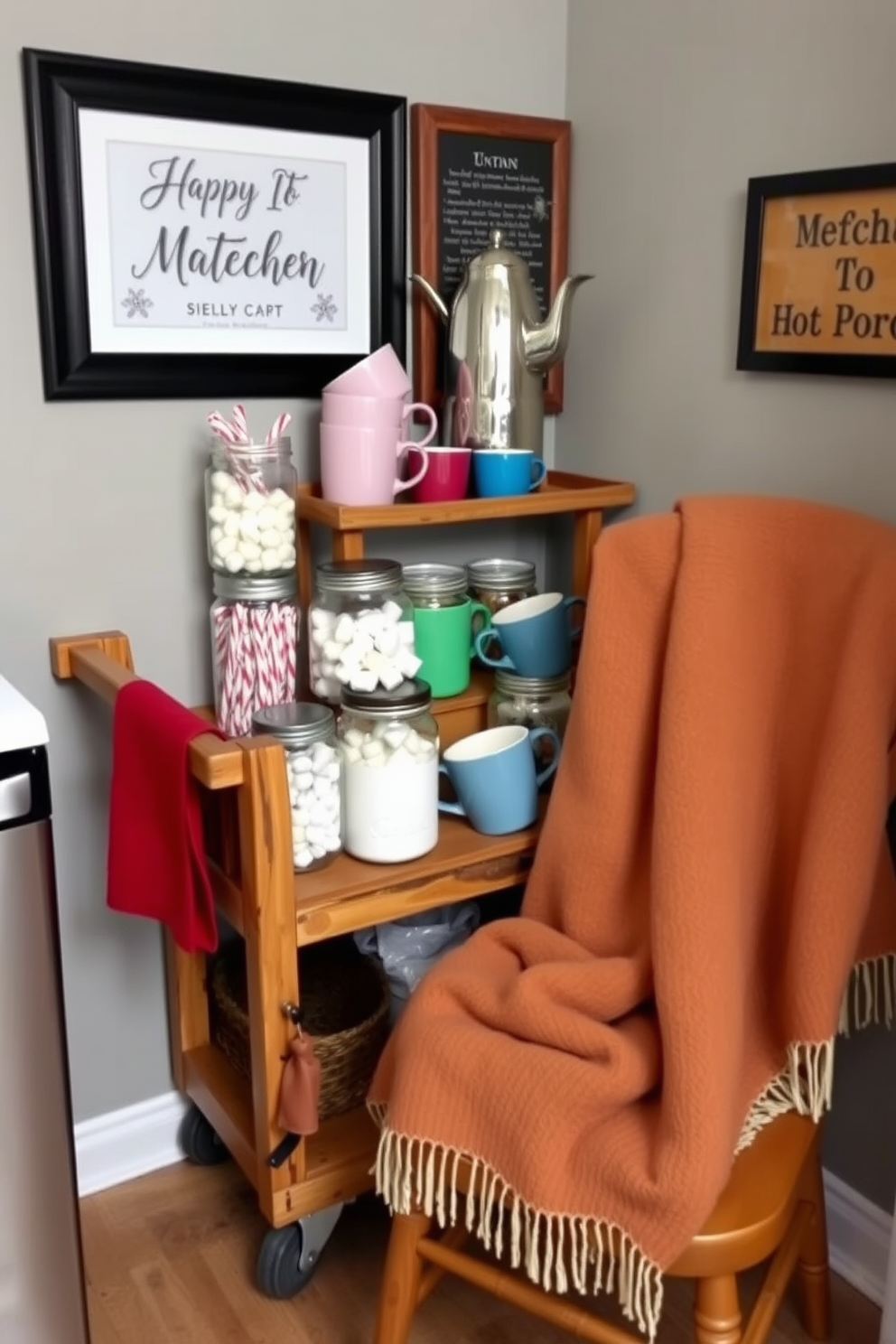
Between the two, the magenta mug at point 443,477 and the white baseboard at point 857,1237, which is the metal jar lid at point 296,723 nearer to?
the magenta mug at point 443,477

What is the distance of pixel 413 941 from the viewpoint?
1.68 metres

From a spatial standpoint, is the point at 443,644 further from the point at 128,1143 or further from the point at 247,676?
the point at 128,1143

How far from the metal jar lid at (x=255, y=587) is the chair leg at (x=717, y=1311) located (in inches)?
34.4

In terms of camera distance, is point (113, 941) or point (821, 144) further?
point (113, 941)

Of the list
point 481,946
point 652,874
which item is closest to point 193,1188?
point 481,946

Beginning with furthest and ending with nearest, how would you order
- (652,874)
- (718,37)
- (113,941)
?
(113,941) < (718,37) < (652,874)

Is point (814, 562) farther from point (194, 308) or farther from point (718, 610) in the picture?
point (194, 308)

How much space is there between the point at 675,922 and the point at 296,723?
1.54 ft

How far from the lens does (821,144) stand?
55.9 inches

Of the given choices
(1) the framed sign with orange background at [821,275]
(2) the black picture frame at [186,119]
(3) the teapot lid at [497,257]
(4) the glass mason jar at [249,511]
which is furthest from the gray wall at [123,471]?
(1) the framed sign with orange background at [821,275]

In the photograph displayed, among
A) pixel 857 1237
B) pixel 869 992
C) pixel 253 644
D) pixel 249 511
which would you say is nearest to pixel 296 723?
pixel 253 644

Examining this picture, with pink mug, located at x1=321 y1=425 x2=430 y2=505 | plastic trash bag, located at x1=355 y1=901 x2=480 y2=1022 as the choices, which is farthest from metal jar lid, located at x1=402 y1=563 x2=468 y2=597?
plastic trash bag, located at x1=355 y1=901 x2=480 y2=1022

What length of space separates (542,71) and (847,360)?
68cm

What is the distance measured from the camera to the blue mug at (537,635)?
1561mm
